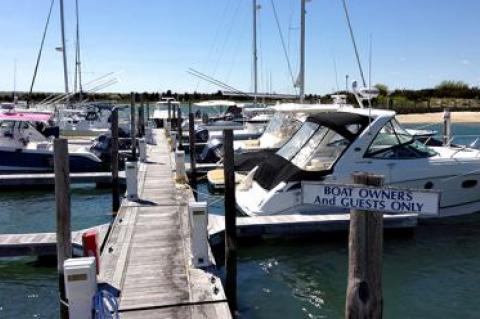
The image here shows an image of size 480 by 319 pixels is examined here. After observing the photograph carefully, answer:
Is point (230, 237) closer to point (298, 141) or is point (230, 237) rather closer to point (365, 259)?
point (365, 259)

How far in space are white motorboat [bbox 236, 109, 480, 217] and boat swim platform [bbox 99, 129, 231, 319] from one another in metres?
2.19

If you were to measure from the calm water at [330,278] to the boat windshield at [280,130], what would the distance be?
850 cm

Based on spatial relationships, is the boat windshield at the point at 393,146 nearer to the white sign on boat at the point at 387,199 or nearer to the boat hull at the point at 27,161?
the white sign on boat at the point at 387,199

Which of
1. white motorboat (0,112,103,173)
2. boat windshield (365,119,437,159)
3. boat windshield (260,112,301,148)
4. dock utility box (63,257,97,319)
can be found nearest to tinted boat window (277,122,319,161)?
boat windshield (365,119,437,159)

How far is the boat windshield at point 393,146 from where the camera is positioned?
13.4 m

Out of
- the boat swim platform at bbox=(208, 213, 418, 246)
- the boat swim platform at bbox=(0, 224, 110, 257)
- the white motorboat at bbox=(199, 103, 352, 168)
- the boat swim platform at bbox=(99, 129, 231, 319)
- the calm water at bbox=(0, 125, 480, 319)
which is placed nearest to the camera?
the boat swim platform at bbox=(99, 129, 231, 319)

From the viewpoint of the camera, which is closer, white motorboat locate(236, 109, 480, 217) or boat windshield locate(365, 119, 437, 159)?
white motorboat locate(236, 109, 480, 217)

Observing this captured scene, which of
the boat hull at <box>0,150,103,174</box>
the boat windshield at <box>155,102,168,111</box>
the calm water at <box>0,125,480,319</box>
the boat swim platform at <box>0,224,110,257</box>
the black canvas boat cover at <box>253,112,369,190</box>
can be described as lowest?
the calm water at <box>0,125,480,319</box>

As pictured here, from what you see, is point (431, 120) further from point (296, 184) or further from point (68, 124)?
point (296, 184)

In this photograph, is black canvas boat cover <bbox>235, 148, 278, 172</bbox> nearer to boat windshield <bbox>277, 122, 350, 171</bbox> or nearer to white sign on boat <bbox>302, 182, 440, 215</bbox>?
boat windshield <bbox>277, 122, 350, 171</bbox>

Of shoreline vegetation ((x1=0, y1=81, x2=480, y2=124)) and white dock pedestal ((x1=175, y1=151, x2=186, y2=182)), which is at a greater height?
shoreline vegetation ((x1=0, y1=81, x2=480, y2=124))

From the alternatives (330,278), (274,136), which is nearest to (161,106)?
(274,136)

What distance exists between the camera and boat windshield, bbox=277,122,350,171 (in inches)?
545

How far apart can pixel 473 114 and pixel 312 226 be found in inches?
2581
